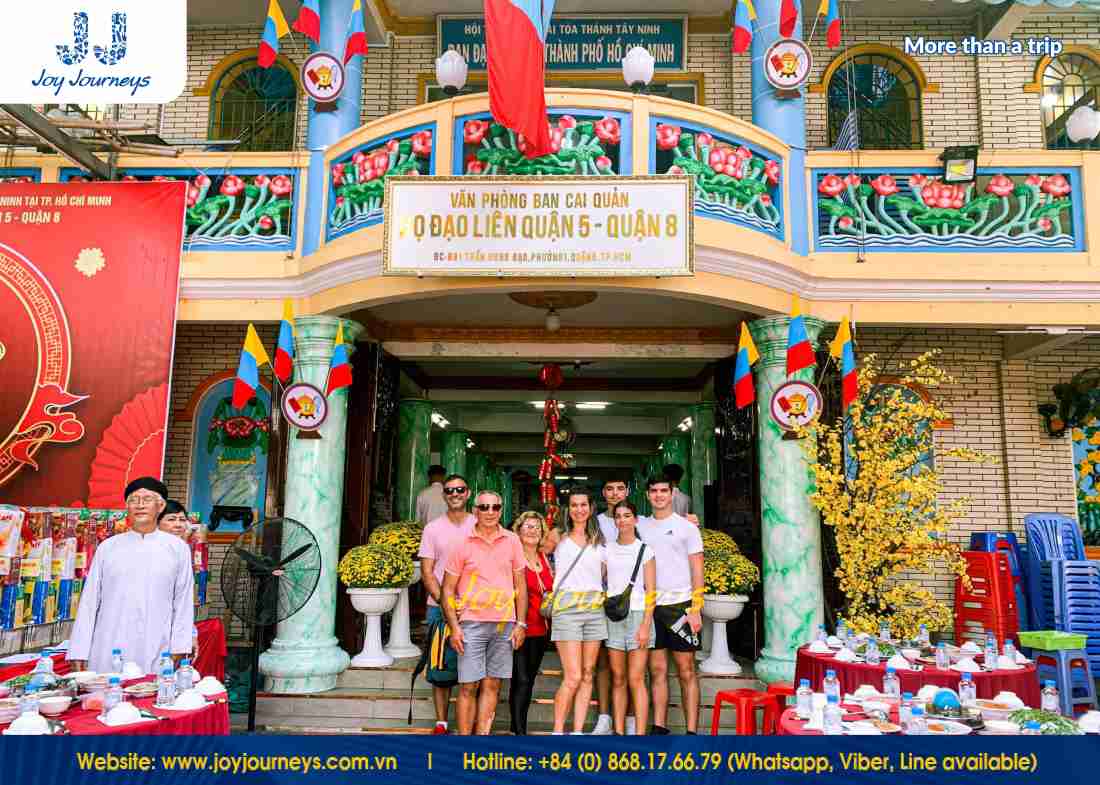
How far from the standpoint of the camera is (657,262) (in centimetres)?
764

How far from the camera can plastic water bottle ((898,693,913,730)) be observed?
13.9ft

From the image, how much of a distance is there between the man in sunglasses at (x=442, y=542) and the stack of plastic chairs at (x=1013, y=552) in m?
6.14

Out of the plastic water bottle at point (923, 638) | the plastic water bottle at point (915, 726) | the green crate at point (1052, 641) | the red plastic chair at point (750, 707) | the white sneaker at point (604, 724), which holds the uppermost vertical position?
the plastic water bottle at point (923, 638)

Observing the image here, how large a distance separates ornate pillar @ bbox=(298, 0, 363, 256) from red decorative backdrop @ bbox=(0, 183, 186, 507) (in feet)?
4.55

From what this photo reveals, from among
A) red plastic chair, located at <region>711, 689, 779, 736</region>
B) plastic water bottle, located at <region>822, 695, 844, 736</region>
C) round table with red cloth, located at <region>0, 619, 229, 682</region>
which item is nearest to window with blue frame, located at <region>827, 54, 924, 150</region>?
red plastic chair, located at <region>711, 689, 779, 736</region>

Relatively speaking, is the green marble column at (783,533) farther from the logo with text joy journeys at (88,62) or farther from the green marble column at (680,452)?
the green marble column at (680,452)

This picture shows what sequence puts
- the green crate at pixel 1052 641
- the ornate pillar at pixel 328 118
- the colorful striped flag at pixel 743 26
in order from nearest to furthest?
the green crate at pixel 1052 641 < the colorful striped flag at pixel 743 26 < the ornate pillar at pixel 328 118

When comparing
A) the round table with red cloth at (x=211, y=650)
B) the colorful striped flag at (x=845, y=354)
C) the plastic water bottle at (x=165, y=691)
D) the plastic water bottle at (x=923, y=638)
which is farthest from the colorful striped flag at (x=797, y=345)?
the plastic water bottle at (x=165, y=691)

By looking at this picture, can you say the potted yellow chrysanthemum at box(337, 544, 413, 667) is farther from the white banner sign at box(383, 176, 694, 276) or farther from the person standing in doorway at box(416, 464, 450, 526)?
the white banner sign at box(383, 176, 694, 276)

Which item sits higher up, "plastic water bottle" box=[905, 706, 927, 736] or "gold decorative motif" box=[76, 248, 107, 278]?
"gold decorative motif" box=[76, 248, 107, 278]

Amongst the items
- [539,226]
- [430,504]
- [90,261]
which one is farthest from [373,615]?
[90,261]

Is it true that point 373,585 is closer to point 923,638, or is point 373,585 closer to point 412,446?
point 923,638

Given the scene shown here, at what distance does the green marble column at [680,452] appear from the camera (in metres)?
16.7

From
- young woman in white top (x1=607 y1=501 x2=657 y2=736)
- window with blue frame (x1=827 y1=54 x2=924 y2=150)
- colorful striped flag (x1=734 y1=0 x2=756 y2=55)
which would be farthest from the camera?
window with blue frame (x1=827 y1=54 x2=924 y2=150)
